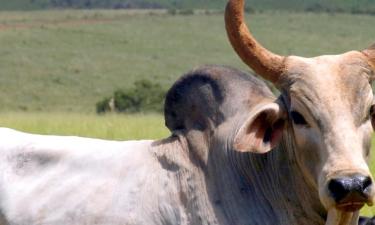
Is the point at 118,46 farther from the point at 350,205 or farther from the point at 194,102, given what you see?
the point at 350,205

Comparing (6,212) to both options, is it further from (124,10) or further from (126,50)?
(124,10)

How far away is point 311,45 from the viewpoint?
5775 cm

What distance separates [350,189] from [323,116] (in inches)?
18.9

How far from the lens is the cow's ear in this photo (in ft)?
23.1

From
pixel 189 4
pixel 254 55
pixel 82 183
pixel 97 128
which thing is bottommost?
pixel 189 4

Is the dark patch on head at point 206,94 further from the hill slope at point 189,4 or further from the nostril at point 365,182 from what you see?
the hill slope at point 189,4

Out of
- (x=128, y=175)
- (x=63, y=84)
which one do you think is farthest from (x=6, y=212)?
(x=63, y=84)

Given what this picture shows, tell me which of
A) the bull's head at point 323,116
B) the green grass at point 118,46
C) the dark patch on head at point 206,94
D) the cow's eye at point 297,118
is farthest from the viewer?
the green grass at point 118,46

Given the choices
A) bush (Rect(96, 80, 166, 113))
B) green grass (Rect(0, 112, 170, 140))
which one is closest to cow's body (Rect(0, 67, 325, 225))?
green grass (Rect(0, 112, 170, 140))

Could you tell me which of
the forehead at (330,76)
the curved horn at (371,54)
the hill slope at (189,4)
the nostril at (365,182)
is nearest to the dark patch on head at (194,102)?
the forehead at (330,76)

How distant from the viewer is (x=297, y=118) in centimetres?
692

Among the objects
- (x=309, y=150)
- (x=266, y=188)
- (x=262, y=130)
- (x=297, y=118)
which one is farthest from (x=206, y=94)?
(x=309, y=150)

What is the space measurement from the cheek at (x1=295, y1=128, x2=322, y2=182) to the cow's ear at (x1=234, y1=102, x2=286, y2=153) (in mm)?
174

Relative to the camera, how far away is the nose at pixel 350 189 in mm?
6434
